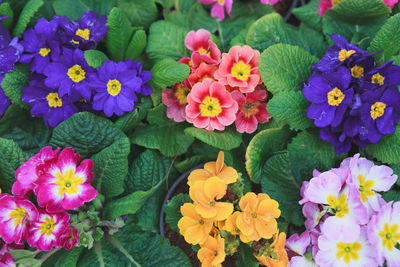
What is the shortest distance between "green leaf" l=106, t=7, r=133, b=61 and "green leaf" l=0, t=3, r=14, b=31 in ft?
1.19

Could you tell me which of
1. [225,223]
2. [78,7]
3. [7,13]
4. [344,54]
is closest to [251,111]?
[344,54]

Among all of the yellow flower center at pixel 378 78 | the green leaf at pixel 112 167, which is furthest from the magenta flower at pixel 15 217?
the yellow flower center at pixel 378 78

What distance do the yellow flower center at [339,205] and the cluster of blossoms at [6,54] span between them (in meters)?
1.18

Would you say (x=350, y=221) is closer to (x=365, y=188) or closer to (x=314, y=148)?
(x=365, y=188)

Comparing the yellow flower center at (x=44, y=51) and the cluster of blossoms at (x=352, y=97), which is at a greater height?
the yellow flower center at (x=44, y=51)

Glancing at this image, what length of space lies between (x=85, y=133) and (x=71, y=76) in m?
0.21

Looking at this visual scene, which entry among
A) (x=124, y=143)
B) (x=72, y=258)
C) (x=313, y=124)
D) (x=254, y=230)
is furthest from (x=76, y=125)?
(x=313, y=124)

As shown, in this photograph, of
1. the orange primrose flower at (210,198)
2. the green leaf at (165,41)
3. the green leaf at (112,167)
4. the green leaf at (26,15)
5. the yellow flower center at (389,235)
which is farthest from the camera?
the green leaf at (165,41)

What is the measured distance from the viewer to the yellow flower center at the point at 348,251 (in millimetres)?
1273

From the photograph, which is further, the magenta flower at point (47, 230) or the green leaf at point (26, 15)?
the green leaf at point (26, 15)

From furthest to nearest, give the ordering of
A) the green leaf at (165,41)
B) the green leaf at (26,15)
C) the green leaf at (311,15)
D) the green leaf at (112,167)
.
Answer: the green leaf at (311,15)
the green leaf at (165,41)
the green leaf at (26,15)
the green leaf at (112,167)

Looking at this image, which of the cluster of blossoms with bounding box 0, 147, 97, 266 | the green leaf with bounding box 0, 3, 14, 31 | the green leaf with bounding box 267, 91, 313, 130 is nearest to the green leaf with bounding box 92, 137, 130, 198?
the cluster of blossoms with bounding box 0, 147, 97, 266

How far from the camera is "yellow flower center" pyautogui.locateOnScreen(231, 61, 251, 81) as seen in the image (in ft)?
4.80

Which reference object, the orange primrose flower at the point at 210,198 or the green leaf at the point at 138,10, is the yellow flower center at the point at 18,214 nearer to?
the orange primrose flower at the point at 210,198
